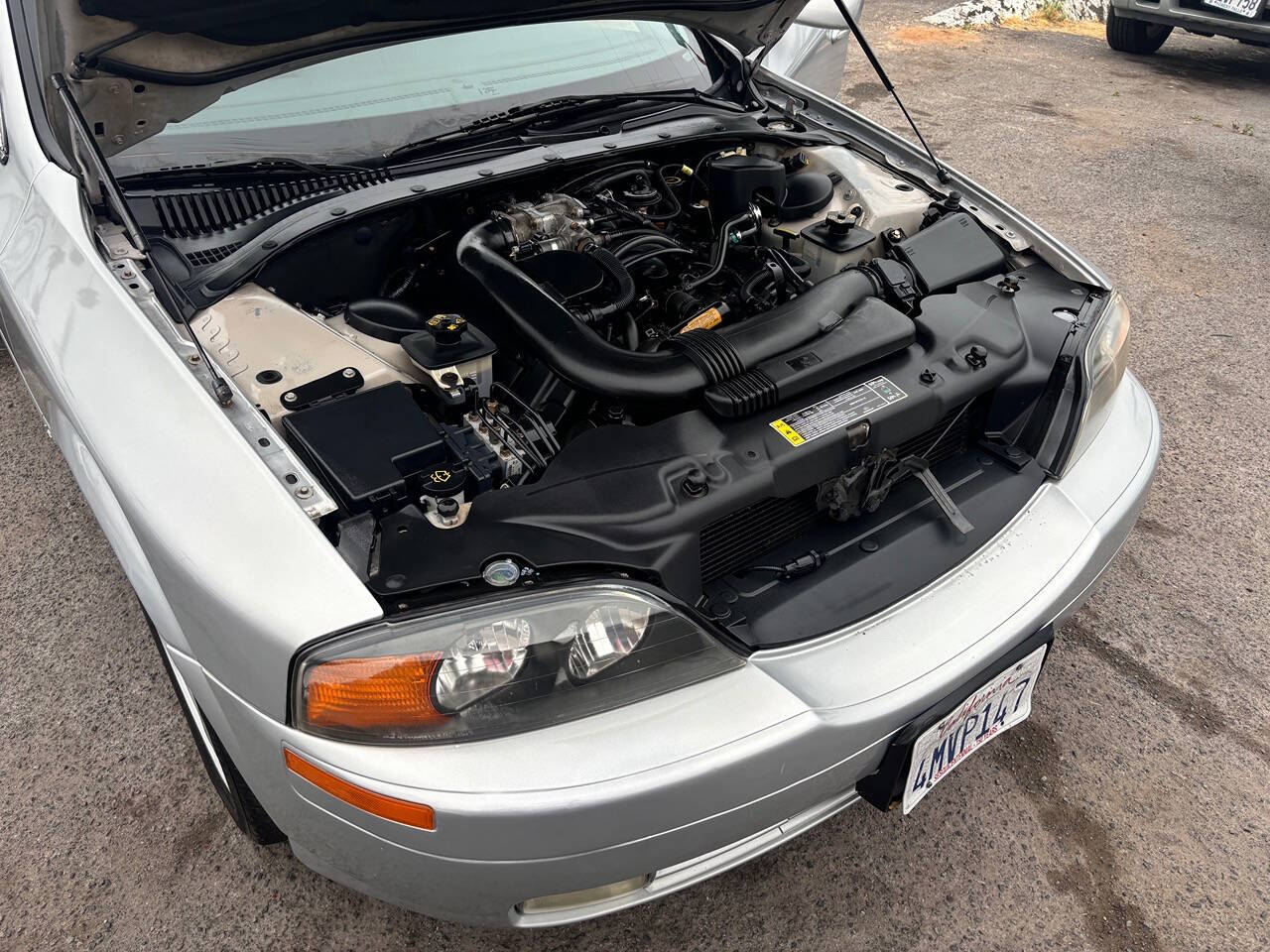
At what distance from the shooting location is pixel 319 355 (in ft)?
5.28

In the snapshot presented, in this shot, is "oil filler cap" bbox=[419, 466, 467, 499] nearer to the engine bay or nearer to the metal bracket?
the engine bay

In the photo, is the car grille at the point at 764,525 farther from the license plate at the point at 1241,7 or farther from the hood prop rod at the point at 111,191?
the license plate at the point at 1241,7

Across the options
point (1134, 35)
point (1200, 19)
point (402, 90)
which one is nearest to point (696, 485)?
point (402, 90)

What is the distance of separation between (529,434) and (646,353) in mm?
261

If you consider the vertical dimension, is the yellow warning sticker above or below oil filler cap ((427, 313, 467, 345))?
below

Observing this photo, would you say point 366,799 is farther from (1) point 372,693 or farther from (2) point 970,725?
(2) point 970,725

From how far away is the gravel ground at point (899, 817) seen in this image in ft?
5.22

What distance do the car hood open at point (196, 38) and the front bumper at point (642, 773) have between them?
1.08 metres

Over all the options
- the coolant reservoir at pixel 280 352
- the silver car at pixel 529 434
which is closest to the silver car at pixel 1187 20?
the silver car at pixel 529 434

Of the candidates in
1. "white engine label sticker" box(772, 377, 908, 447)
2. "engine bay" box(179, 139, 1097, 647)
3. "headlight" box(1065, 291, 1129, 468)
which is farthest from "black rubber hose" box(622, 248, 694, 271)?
"headlight" box(1065, 291, 1129, 468)

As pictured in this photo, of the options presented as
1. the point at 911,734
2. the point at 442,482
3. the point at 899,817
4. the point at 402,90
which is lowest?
the point at 899,817

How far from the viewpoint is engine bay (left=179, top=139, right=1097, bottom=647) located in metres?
1.36

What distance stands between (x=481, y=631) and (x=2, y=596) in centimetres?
164

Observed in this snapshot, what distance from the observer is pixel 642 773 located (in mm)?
1163
